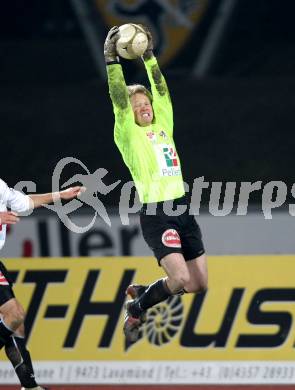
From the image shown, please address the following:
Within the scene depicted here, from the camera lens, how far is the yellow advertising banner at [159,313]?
15312 millimetres

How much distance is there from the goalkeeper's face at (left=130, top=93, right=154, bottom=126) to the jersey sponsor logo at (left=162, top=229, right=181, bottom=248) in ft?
2.86

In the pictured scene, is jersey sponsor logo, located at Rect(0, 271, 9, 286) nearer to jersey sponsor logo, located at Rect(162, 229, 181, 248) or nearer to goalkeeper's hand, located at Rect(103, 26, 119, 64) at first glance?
jersey sponsor logo, located at Rect(162, 229, 181, 248)

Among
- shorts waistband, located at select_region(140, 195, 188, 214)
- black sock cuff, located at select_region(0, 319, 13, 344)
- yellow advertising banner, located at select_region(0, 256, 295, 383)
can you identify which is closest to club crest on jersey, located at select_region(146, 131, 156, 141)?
shorts waistband, located at select_region(140, 195, 188, 214)

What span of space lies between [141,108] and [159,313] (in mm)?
2616

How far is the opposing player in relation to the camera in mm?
13234

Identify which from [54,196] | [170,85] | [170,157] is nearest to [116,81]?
Result: [170,157]

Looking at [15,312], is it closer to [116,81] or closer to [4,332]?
[4,332]

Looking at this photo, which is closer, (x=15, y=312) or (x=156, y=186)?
(x=15, y=312)

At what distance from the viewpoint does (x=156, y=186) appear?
44.0 ft

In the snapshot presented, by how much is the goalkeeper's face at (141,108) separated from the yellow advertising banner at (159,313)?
222 centimetres

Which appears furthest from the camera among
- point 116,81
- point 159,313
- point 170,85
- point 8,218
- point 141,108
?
point 170,85

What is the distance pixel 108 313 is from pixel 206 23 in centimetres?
308

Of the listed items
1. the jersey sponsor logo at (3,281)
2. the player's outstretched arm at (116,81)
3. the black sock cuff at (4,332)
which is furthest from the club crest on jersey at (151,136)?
the black sock cuff at (4,332)

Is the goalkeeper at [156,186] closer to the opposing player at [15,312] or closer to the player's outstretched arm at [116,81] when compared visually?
the player's outstretched arm at [116,81]
